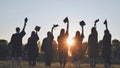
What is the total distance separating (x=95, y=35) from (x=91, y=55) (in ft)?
5.48

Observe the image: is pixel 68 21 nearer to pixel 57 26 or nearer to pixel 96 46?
pixel 57 26

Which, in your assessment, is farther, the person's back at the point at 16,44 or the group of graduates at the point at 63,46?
the person's back at the point at 16,44

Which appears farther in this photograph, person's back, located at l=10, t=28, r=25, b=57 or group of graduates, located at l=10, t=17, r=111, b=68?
person's back, located at l=10, t=28, r=25, b=57

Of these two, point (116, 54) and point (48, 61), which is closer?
point (48, 61)

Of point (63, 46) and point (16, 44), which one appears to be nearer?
point (63, 46)

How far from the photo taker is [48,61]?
27.7 metres

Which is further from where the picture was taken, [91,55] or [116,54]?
[116,54]

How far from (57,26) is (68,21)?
1.02 meters

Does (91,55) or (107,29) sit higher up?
(107,29)

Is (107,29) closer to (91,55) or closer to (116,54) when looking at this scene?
(91,55)

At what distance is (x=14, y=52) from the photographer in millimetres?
27516

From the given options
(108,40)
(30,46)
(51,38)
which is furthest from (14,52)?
(108,40)

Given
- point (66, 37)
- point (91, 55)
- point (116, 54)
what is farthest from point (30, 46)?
point (116, 54)

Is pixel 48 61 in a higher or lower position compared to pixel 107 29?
lower
